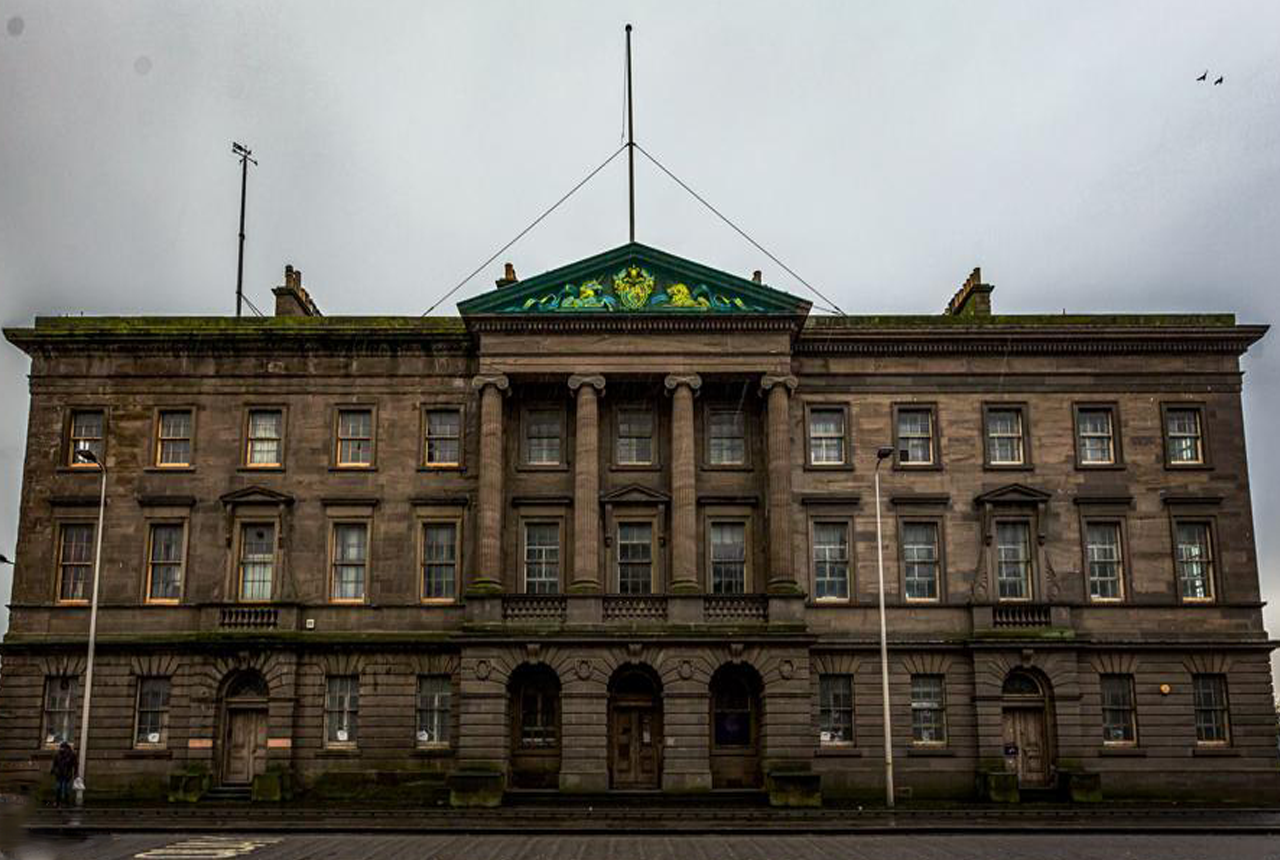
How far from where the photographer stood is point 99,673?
4222 centimetres

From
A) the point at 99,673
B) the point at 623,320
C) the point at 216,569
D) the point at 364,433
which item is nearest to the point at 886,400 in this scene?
the point at 623,320

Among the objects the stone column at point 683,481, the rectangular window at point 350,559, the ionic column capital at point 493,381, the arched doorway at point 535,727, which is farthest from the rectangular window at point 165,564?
the stone column at point 683,481

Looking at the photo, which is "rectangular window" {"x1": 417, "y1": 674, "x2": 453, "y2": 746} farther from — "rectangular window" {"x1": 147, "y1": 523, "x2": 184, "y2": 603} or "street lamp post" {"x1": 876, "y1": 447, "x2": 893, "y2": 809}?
"street lamp post" {"x1": 876, "y1": 447, "x2": 893, "y2": 809}

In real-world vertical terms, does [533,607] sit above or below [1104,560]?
below

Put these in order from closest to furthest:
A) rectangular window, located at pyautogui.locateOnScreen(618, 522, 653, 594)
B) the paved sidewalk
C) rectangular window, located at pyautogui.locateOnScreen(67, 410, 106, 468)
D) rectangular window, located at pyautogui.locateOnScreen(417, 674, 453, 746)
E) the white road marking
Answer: the white road marking
the paved sidewalk
rectangular window, located at pyautogui.locateOnScreen(417, 674, 453, 746)
rectangular window, located at pyautogui.locateOnScreen(618, 522, 653, 594)
rectangular window, located at pyautogui.locateOnScreen(67, 410, 106, 468)

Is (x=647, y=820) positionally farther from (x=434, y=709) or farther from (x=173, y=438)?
(x=173, y=438)

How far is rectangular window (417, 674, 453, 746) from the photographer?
139ft

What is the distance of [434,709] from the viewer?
4241 cm

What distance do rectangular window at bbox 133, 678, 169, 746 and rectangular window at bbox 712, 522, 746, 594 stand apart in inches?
699

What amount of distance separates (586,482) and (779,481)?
19.9 feet

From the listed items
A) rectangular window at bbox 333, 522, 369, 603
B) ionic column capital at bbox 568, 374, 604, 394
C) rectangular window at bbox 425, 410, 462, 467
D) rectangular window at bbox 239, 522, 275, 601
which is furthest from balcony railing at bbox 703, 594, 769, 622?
rectangular window at bbox 239, 522, 275, 601

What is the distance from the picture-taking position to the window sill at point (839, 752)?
1646 inches

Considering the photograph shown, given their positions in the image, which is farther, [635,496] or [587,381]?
[635,496]

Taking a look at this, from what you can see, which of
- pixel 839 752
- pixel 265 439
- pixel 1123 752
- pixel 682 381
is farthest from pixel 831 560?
pixel 265 439
